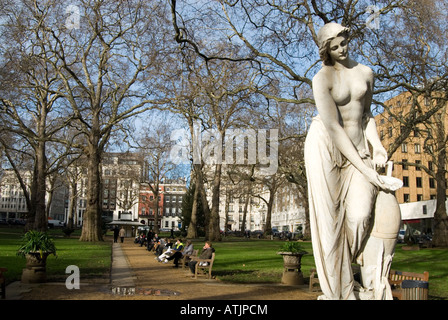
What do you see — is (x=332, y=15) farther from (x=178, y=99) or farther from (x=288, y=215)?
(x=288, y=215)

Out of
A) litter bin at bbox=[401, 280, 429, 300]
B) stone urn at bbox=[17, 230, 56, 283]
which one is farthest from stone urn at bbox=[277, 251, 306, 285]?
stone urn at bbox=[17, 230, 56, 283]

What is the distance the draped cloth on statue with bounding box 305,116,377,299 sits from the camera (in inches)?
163

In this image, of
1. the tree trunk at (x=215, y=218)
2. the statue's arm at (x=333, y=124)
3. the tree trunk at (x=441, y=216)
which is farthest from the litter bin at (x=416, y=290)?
the tree trunk at (x=215, y=218)

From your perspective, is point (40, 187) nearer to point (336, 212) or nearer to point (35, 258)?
point (35, 258)

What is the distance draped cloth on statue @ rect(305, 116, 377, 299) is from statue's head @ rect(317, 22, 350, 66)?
2.55ft

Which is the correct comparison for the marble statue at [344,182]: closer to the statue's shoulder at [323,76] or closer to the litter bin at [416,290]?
the statue's shoulder at [323,76]

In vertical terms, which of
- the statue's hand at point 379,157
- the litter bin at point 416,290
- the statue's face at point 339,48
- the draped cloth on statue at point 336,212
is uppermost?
the statue's face at point 339,48

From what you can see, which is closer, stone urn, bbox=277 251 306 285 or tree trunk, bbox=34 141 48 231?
stone urn, bbox=277 251 306 285

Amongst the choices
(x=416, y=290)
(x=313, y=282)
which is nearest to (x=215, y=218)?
(x=313, y=282)

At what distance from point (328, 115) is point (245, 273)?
10803 millimetres

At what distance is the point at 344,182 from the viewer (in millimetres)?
4305

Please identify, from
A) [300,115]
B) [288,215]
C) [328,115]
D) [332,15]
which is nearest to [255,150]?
[300,115]

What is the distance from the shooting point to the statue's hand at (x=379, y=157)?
4363 millimetres

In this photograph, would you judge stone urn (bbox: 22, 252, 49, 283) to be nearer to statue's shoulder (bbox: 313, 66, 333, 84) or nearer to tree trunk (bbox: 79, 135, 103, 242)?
statue's shoulder (bbox: 313, 66, 333, 84)
